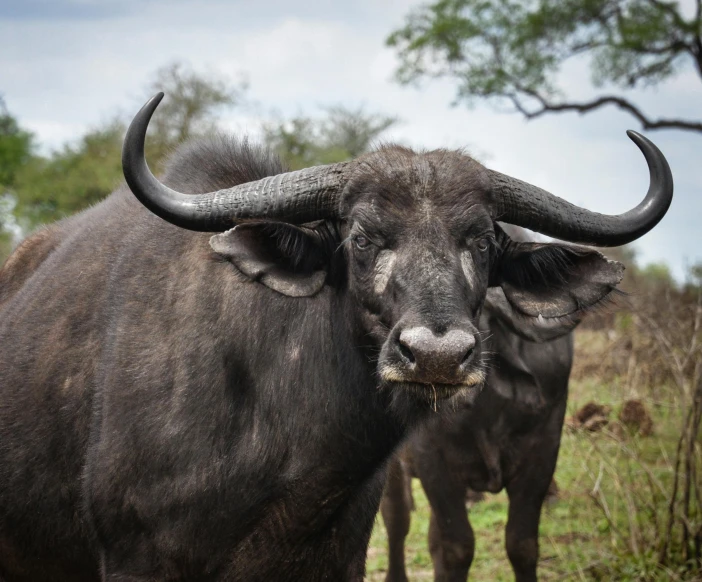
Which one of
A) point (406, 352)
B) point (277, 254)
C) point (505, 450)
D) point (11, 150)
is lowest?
point (505, 450)

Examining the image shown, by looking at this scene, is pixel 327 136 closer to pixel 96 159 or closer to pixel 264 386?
pixel 96 159

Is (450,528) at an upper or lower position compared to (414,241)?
lower

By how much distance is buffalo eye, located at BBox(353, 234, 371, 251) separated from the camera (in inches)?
162

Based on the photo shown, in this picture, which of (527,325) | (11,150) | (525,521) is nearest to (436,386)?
(527,325)

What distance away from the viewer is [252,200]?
14.3 ft

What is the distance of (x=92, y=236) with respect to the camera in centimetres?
560

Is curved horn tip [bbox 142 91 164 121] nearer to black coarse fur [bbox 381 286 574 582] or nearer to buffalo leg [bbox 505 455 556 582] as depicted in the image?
black coarse fur [bbox 381 286 574 582]

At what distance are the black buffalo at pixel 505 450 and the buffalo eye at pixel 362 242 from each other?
121 inches

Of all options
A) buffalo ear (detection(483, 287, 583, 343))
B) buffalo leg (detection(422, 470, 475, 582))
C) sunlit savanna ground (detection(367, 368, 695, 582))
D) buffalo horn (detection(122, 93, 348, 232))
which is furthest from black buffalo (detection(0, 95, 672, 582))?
sunlit savanna ground (detection(367, 368, 695, 582))

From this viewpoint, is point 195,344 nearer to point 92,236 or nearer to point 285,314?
point 285,314

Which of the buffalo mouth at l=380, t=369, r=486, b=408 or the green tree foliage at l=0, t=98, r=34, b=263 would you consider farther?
the green tree foliage at l=0, t=98, r=34, b=263

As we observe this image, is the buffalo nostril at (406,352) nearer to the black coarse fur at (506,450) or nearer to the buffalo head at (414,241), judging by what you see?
the buffalo head at (414,241)

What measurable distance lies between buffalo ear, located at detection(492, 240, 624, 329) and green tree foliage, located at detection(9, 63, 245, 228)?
34.4 m

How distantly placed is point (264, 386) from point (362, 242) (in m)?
0.92
